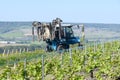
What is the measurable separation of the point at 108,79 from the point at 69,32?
1828cm

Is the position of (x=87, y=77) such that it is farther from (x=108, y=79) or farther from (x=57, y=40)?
(x=57, y=40)

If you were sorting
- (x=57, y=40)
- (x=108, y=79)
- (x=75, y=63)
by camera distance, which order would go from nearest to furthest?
(x=108, y=79)
(x=75, y=63)
(x=57, y=40)

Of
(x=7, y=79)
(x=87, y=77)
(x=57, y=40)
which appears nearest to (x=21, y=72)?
(x=7, y=79)

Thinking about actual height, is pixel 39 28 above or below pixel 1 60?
above

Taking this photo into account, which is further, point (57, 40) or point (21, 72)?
point (57, 40)

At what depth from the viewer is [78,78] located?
674 inches

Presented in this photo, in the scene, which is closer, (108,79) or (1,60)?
(108,79)

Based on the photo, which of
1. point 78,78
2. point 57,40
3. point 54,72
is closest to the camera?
point 78,78

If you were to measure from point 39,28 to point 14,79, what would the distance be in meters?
17.0

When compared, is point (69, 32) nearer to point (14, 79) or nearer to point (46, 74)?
point (46, 74)

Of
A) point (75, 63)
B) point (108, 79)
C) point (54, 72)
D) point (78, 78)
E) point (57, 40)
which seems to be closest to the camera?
point (78, 78)

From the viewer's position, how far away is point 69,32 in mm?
36594

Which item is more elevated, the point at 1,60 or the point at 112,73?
the point at 112,73

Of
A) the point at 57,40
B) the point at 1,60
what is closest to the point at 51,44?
the point at 57,40
